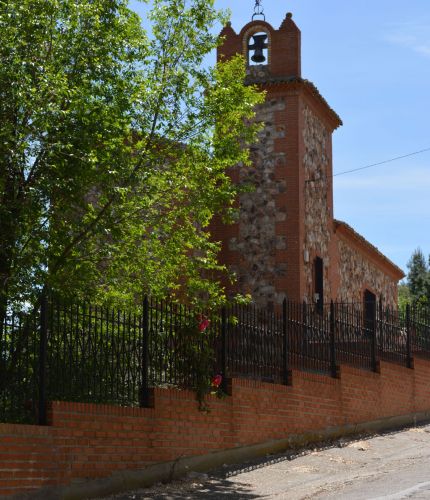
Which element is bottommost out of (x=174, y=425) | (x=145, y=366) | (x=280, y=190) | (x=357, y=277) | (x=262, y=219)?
(x=174, y=425)

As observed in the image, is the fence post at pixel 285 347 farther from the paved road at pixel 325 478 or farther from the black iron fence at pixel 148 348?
the paved road at pixel 325 478

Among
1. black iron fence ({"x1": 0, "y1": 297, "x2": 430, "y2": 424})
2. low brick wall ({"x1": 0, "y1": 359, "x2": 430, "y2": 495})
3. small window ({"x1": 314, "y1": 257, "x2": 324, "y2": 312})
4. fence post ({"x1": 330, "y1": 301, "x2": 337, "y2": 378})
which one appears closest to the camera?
low brick wall ({"x1": 0, "y1": 359, "x2": 430, "y2": 495})

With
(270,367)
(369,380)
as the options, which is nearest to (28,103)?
(270,367)

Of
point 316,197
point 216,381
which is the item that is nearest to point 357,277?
point 316,197

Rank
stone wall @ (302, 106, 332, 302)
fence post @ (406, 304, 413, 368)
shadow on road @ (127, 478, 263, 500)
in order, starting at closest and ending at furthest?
shadow on road @ (127, 478, 263, 500), fence post @ (406, 304, 413, 368), stone wall @ (302, 106, 332, 302)

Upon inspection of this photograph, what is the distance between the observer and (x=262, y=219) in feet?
73.7

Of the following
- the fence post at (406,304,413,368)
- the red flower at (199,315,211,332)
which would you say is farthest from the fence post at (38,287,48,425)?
the fence post at (406,304,413,368)

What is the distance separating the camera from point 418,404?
2161 centimetres

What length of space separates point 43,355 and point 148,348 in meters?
2.20

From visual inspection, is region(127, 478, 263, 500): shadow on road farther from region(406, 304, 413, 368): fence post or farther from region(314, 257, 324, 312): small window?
region(314, 257, 324, 312): small window

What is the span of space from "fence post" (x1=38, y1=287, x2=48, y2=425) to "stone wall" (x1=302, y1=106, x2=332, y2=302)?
12.5m

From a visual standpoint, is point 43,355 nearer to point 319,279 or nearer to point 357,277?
point 319,279

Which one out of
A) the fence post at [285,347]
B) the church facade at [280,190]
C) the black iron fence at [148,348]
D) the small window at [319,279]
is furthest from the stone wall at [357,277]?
the fence post at [285,347]

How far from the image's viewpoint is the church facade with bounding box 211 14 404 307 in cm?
2212
